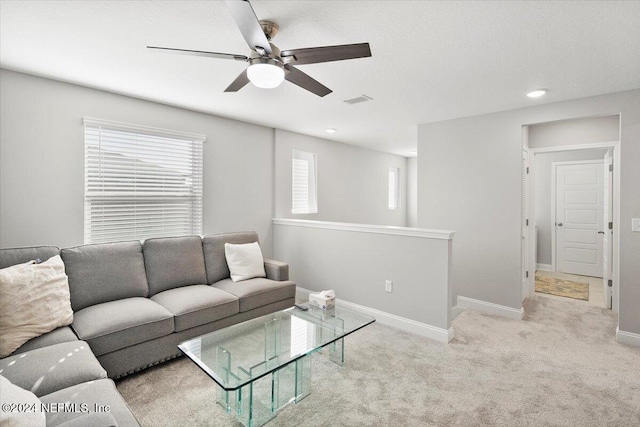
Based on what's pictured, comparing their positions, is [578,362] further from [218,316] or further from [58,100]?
[58,100]

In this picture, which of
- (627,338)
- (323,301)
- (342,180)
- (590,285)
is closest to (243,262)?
(323,301)

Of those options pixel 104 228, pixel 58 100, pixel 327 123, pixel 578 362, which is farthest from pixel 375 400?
pixel 58 100

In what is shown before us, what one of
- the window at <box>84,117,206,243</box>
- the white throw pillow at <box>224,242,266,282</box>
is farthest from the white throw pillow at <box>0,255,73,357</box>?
the white throw pillow at <box>224,242,266,282</box>

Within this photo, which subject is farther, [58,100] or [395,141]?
[395,141]

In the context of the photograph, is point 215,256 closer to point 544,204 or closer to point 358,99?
point 358,99

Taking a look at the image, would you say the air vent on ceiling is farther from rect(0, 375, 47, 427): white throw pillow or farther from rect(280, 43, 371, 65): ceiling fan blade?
rect(0, 375, 47, 427): white throw pillow

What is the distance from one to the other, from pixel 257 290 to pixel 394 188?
17.5 feet

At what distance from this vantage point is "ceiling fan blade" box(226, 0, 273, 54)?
135 cm

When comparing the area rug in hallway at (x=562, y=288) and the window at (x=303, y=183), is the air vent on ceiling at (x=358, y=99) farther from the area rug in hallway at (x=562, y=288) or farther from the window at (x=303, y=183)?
the area rug in hallway at (x=562, y=288)

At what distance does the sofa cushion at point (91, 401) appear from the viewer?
4.44 ft

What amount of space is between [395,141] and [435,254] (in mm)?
3181

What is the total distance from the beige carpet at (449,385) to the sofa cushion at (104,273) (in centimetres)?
76

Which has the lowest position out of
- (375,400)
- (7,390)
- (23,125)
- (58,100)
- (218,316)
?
(375,400)

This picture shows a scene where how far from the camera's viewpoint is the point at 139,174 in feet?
11.3
